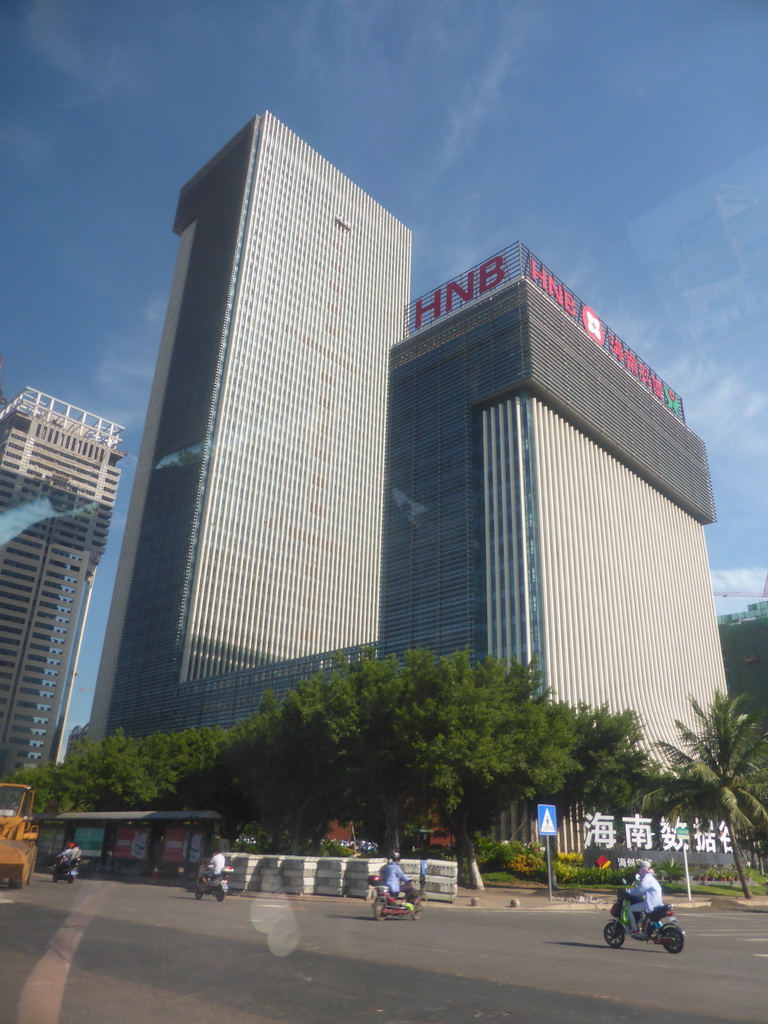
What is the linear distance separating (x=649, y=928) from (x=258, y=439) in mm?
101028

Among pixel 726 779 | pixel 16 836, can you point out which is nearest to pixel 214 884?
pixel 16 836

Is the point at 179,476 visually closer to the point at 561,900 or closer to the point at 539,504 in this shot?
the point at 539,504

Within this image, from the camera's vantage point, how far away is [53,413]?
142000 millimetres

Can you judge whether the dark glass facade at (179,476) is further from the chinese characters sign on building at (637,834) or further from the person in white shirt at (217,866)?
the person in white shirt at (217,866)

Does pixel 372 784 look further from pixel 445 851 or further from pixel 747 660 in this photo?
pixel 747 660

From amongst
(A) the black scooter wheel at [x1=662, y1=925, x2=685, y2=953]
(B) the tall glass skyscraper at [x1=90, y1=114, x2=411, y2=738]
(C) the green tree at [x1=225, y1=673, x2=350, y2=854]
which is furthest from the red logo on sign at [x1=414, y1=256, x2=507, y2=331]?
(A) the black scooter wheel at [x1=662, y1=925, x2=685, y2=953]

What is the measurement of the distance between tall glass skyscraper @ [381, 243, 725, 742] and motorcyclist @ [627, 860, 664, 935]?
5163 cm

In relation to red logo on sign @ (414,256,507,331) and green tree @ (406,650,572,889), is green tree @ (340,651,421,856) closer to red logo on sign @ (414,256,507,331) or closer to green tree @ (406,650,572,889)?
green tree @ (406,650,572,889)

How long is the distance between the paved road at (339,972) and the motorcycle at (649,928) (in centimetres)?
28

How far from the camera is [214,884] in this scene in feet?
79.9

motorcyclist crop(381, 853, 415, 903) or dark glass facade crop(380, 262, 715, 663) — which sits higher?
dark glass facade crop(380, 262, 715, 663)

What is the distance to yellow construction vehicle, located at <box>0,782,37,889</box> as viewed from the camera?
2277 centimetres

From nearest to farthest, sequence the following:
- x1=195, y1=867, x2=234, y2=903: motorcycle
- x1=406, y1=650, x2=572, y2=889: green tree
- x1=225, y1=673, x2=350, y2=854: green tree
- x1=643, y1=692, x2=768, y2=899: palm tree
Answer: x1=195, y1=867, x2=234, y2=903: motorcycle
x1=406, y1=650, x2=572, y2=889: green tree
x1=643, y1=692, x2=768, y2=899: palm tree
x1=225, y1=673, x2=350, y2=854: green tree

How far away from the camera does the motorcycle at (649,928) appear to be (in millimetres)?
14195
